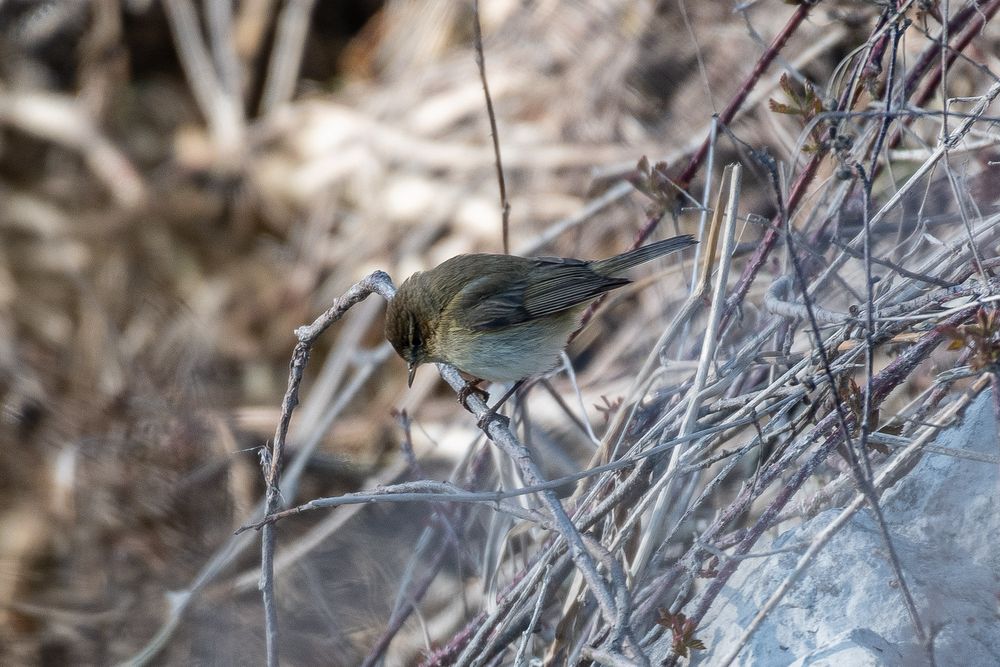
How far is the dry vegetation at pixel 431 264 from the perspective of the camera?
2727 millimetres

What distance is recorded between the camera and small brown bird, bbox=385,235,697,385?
3.67 metres

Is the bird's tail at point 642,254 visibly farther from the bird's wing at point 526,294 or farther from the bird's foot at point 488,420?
the bird's foot at point 488,420

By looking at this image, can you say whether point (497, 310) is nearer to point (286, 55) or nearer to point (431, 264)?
point (431, 264)

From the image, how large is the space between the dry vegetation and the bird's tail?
0.12 meters

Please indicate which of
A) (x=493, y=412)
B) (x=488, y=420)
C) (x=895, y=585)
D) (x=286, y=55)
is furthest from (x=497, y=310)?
(x=286, y=55)

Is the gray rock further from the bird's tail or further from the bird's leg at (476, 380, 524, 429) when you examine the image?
the bird's tail

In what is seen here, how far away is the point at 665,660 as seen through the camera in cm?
256

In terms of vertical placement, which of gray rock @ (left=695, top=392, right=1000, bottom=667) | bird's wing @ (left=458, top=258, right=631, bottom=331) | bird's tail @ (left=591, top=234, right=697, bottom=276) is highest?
bird's wing @ (left=458, top=258, right=631, bottom=331)

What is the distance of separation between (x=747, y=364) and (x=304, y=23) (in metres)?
6.68

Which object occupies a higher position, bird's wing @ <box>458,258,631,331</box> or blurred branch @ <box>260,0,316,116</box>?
blurred branch @ <box>260,0,316,116</box>

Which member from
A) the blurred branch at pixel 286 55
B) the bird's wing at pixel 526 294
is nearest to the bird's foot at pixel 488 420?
the bird's wing at pixel 526 294

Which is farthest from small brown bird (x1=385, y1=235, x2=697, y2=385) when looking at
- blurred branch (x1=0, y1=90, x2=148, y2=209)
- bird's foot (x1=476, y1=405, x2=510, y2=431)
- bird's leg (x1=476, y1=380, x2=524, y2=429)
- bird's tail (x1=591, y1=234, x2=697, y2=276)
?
blurred branch (x1=0, y1=90, x2=148, y2=209)

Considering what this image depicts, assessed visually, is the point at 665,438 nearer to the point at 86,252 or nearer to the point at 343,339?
the point at 343,339

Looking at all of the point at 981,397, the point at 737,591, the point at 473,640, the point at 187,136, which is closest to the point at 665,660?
the point at 737,591
